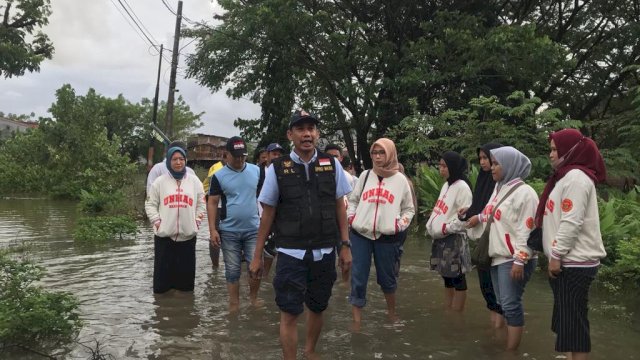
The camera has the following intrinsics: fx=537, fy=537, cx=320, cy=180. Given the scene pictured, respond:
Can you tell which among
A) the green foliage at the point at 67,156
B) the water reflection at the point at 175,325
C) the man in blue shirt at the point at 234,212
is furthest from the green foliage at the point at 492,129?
the green foliage at the point at 67,156

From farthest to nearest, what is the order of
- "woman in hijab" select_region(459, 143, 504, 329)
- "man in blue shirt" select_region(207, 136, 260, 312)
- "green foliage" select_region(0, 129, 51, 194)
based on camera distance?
"green foliage" select_region(0, 129, 51, 194) < "man in blue shirt" select_region(207, 136, 260, 312) < "woman in hijab" select_region(459, 143, 504, 329)

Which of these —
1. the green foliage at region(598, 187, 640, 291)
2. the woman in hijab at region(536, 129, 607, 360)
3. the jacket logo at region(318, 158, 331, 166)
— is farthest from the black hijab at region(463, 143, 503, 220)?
the green foliage at region(598, 187, 640, 291)

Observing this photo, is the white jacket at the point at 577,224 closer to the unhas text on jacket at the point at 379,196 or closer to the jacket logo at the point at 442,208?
the unhas text on jacket at the point at 379,196

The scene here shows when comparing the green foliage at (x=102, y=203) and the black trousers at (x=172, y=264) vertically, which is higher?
the green foliage at (x=102, y=203)

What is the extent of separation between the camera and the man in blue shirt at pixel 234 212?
6027 millimetres

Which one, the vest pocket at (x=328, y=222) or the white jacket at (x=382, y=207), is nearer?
the vest pocket at (x=328, y=222)

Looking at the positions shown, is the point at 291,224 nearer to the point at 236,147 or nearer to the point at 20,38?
the point at 236,147

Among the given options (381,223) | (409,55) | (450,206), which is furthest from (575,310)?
(409,55)

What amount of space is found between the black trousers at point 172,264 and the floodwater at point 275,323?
0.28 m

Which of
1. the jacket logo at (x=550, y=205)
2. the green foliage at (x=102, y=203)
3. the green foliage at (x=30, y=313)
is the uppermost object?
the jacket logo at (x=550, y=205)

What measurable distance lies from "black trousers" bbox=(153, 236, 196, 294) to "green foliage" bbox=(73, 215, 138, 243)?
5.94 metres

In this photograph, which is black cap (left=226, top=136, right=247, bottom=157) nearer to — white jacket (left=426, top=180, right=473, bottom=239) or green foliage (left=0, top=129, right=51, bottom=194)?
white jacket (left=426, top=180, right=473, bottom=239)

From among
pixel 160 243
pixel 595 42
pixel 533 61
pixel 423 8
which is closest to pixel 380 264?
Result: pixel 160 243

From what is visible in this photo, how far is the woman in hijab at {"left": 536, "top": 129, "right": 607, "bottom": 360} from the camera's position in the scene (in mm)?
3678
